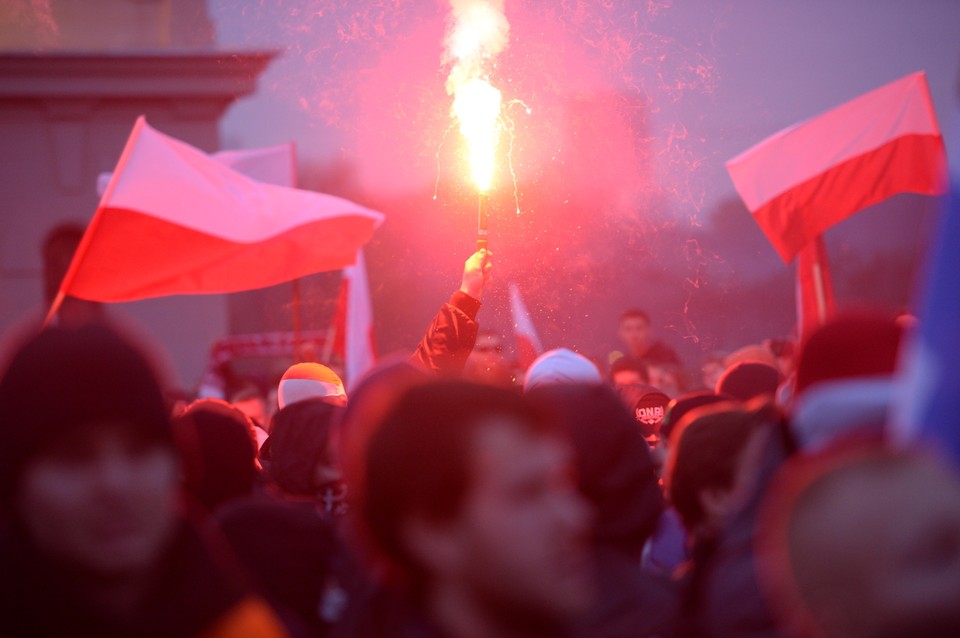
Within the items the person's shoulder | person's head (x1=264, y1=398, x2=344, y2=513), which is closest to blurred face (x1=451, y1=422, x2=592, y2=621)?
the person's shoulder

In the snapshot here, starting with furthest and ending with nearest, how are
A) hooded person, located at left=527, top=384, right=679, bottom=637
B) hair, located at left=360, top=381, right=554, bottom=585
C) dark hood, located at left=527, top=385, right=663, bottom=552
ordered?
dark hood, located at left=527, top=385, right=663, bottom=552 → hooded person, located at left=527, top=384, right=679, bottom=637 → hair, located at left=360, top=381, right=554, bottom=585

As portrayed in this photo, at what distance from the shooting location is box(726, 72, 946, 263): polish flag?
7121 mm

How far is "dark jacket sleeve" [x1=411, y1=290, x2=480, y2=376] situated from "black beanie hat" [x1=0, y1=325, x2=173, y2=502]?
2.84 meters

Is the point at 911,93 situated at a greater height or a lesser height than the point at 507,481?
greater

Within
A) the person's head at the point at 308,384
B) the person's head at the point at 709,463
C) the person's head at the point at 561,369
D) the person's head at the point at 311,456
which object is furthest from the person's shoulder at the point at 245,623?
the person's head at the point at 308,384

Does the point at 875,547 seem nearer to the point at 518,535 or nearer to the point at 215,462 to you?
the point at 518,535

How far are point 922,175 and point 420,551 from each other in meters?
5.87

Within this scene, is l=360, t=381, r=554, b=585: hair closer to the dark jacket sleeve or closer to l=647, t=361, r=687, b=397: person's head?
the dark jacket sleeve

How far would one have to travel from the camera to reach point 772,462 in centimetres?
244

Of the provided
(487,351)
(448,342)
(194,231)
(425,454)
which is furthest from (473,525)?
(487,351)

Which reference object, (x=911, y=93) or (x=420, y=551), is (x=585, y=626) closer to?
(x=420, y=551)

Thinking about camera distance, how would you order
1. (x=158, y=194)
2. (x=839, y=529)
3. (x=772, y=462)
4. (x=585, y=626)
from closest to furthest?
(x=839, y=529) → (x=772, y=462) → (x=585, y=626) → (x=158, y=194)

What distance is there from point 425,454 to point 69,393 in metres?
0.63

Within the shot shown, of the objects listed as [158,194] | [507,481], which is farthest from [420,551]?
[158,194]
